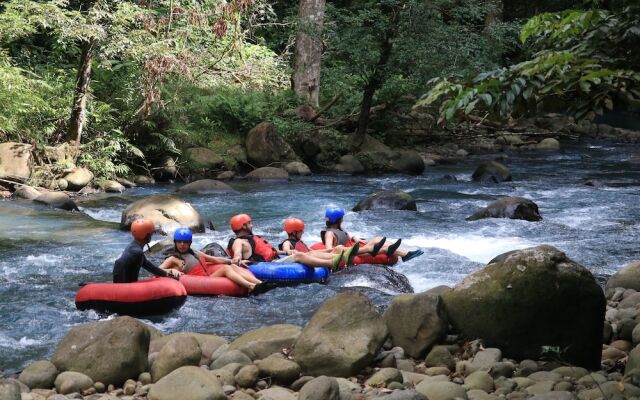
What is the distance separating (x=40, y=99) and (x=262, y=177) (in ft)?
15.5

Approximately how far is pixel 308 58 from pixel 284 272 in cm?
1213

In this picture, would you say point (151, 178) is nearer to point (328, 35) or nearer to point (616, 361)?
point (328, 35)

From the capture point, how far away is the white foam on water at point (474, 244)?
934 centimetres

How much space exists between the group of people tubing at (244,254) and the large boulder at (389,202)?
3585mm

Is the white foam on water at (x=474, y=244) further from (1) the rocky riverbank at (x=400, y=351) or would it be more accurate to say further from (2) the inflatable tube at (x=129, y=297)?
(2) the inflatable tube at (x=129, y=297)

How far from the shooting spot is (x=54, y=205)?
12.1 m

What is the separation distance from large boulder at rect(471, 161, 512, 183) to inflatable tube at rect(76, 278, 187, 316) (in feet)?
34.0

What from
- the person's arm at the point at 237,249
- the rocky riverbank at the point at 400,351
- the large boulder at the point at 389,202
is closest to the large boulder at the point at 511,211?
the large boulder at the point at 389,202

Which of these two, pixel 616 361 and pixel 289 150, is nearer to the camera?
pixel 616 361

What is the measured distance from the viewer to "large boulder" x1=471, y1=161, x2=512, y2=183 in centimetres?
1585

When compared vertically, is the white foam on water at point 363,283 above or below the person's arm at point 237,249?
below

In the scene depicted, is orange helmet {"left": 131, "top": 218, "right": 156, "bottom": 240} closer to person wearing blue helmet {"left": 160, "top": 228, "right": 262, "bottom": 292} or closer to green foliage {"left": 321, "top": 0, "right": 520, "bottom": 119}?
person wearing blue helmet {"left": 160, "top": 228, "right": 262, "bottom": 292}

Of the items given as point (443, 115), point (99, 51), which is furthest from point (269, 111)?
point (443, 115)

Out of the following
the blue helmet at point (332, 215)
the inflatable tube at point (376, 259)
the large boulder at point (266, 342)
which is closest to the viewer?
the large boulder at point (266, 342)
